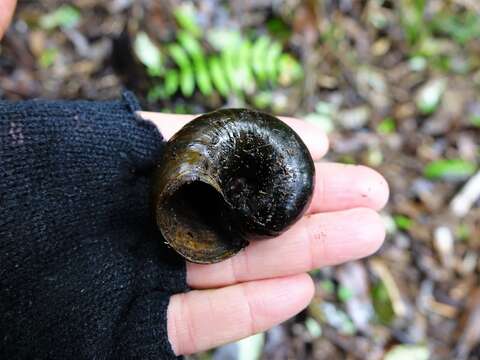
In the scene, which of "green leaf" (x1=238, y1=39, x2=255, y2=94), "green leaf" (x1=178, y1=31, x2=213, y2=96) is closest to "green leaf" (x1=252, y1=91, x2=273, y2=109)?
"green leaf" (x1=238, y1=39, x2=255, y2=94)

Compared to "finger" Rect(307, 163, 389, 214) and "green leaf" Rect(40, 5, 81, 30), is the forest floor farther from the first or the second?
"finger" Rect(307, 163, 389, 214)

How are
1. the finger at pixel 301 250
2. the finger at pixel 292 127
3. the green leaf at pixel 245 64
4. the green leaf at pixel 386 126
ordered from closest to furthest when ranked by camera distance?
the finger at pixel 301 250 < the finger at pixel 292 127 < the green leaf at pixel 245 64 < the green leaf at pixel 386 126

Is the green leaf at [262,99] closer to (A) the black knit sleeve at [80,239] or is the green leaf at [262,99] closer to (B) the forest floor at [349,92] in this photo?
(B) the forest floor at [349,92]

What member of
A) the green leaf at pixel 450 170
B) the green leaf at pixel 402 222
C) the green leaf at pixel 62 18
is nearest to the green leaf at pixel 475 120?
the green leaf at pixel 450 170

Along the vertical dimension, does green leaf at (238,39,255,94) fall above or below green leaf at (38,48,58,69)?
above

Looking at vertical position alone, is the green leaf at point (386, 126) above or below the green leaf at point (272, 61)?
below

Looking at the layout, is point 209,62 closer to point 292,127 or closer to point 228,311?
point 292,127

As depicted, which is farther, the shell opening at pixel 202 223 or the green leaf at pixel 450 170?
the green leaf at pixel 450 170
